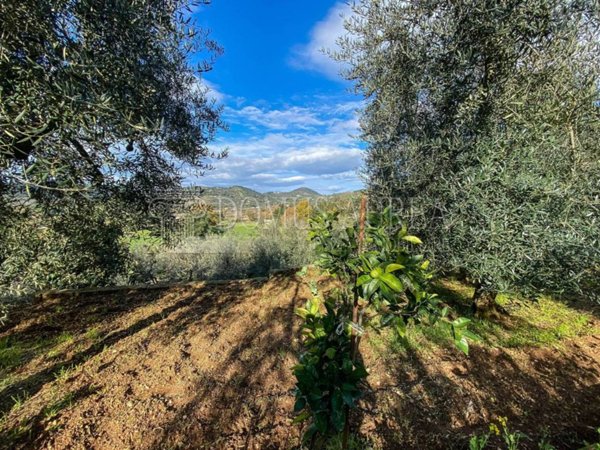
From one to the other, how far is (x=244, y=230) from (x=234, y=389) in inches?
379

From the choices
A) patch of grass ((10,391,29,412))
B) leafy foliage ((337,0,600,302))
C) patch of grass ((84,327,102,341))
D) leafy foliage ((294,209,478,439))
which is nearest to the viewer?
leafy foliage ((294,209,478,439))

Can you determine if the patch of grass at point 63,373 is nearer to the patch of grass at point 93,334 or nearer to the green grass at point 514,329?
the patch of grass at point 93,334

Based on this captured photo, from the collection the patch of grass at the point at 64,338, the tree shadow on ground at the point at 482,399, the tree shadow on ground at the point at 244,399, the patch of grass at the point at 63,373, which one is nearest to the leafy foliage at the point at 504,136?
the tree shadow on ground at the point at 482,399

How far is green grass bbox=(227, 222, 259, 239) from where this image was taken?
1134 cm

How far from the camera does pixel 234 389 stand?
3174 millimetres

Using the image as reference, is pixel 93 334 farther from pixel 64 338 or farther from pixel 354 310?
pixel 354 310

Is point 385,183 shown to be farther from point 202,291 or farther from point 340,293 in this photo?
point 202,291

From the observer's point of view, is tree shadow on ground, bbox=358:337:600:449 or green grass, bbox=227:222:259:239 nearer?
tree shadow on ground, bbox=358:337:600:449

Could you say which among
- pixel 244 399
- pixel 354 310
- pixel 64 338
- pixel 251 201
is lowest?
pixel 244 399

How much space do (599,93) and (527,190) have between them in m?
1.29

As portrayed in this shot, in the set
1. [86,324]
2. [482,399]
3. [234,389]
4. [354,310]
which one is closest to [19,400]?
[86,324]

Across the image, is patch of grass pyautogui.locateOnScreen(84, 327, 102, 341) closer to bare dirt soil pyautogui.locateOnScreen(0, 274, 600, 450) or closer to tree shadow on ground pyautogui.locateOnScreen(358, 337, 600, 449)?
bare dirt soil pyautogui.locateOnScreen(0, 274, 600, 450)

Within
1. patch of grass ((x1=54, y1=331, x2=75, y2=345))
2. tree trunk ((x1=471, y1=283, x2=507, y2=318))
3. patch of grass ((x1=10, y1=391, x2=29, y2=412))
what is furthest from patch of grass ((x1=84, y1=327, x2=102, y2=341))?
tree trunk ((x1=471, y1=283, x2=507, y2=318))

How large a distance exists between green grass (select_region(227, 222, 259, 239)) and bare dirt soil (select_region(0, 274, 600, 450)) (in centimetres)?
656
